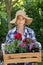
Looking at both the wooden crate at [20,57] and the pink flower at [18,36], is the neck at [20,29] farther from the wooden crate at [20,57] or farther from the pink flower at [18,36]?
the wooden crate at [20,57]

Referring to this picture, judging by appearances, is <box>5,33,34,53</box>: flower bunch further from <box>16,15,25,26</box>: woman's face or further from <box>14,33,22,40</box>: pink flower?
<box>16,15,25,26</box>: woman's face

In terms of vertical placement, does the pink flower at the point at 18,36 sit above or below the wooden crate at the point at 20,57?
above

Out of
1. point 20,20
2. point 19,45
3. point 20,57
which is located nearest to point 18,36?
point 19,45

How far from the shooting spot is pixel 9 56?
4.31 metres

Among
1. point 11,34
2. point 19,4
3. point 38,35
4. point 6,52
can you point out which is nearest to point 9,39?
point 11,34

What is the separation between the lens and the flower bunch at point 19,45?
14.4ft

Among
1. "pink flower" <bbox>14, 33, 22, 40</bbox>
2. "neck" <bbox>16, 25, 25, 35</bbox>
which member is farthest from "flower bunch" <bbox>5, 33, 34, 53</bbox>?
"neck" <bbox>16, 25, 25, 35</bbox>

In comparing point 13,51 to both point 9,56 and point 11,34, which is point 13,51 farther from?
point 11,34

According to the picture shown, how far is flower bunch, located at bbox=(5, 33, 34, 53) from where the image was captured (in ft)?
14.4

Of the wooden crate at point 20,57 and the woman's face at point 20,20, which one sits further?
the woman's face at point 20,20

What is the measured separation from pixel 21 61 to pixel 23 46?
0.79 ft

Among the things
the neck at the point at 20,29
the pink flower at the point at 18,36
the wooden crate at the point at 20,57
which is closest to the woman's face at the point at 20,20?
the neck at the point at 20,29

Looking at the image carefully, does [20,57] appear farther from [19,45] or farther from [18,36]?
[18,36]

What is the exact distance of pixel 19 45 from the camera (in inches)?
175
